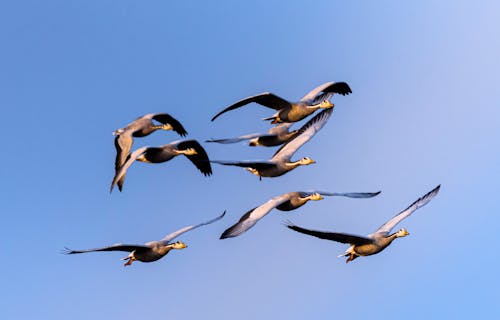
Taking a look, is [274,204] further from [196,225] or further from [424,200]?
[424,200]

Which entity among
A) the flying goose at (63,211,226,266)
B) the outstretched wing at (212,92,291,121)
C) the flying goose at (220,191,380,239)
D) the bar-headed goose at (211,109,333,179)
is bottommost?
the flying goose at (63,211,226,266)

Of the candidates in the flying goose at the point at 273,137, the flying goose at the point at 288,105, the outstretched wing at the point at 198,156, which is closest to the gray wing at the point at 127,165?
the outstretched wing at the point at 198,156

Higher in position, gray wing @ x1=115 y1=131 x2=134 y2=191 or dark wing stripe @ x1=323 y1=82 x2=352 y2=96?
dark wing stripe @ x1=323 y1=82 x2=352 y2=96

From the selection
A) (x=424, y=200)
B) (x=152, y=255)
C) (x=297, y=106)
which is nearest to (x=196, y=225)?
(x=152, y=255)

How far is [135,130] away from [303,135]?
7982mm

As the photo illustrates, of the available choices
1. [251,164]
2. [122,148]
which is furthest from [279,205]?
[122,148]

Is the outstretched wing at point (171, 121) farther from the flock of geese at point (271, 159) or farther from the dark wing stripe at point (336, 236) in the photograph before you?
the dark wing stripe at point (336, 236)

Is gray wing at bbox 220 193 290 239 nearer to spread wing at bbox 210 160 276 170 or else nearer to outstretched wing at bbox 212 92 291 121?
spread wing at bbox 210 160 276 170

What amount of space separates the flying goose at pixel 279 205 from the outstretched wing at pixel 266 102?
3940 mm

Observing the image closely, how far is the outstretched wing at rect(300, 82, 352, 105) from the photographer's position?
4805 centimetres

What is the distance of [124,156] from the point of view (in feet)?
147

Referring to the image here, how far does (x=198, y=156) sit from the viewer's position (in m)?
49.8

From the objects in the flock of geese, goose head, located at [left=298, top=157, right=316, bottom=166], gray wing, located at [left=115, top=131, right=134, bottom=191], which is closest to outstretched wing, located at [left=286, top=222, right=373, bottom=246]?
the flock of geese

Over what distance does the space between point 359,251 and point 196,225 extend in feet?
23.7
